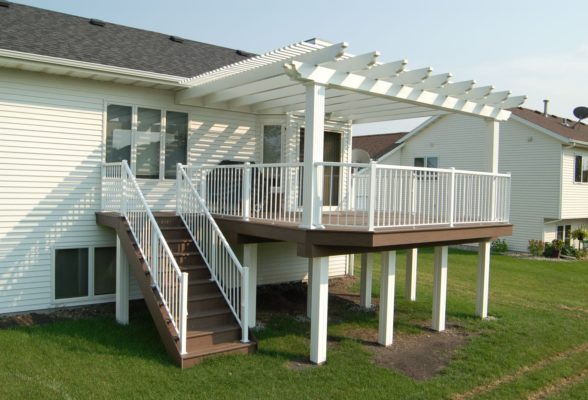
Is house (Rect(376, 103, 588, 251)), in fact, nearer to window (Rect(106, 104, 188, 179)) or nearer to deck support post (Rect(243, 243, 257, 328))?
window (Rect(106, 104, 188, 179))

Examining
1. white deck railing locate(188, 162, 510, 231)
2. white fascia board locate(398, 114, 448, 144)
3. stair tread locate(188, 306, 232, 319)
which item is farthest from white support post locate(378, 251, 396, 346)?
white fascia board locate(398, 114, 448, 144)

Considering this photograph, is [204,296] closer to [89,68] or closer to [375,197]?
[375,197]

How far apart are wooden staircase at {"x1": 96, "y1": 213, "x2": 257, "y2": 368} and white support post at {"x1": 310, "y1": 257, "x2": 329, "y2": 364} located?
3.03 ft

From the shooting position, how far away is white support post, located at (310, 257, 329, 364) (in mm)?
6473

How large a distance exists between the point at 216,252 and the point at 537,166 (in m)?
16.6

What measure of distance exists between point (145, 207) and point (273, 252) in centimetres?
468

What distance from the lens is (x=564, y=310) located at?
33.9ft

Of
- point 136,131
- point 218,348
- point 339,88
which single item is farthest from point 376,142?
point 218,348

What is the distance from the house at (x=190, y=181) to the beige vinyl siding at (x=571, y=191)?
11.8 m

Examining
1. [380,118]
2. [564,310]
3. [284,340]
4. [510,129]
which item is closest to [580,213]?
[510,129]

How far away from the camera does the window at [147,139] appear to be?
920 cm

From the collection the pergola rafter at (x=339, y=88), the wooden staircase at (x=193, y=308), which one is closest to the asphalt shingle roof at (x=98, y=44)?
the pergola rafter at (x=339, y=88)

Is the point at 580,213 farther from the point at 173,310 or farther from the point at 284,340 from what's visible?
the point at 173,310

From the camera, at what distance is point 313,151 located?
21.0ft
